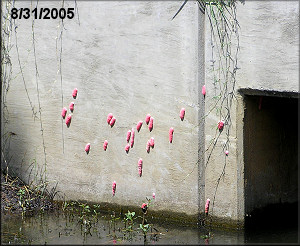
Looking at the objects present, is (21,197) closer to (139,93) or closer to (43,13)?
(139,93)

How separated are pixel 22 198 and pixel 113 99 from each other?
43.0 inches

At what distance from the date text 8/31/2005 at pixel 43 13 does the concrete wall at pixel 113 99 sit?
48mm

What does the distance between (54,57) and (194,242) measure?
198 cm

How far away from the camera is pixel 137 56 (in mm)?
5242

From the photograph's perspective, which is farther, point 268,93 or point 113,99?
point 113,99

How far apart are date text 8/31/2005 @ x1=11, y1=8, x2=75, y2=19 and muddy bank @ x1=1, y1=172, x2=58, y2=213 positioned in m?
1.36

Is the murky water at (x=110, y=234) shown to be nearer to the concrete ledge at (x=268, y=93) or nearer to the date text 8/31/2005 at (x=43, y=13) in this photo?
the concrete ledge at (x=268, y=93)

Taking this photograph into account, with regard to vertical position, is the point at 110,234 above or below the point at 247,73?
below

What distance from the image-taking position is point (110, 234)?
4.83 m

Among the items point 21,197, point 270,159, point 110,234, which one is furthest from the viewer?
point 21,197

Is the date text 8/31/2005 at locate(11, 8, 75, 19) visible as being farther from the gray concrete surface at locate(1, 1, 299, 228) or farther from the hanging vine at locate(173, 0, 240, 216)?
the hanging vine at locate(173, 0, 240, 216)

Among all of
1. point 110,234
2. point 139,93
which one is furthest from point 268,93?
point 110,234

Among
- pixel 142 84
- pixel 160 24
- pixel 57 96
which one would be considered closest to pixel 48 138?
pixel 57 96

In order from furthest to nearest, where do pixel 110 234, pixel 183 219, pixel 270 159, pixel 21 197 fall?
pixel 21 197, pixel 270 159, pixel 183 219, pixel 110 234
